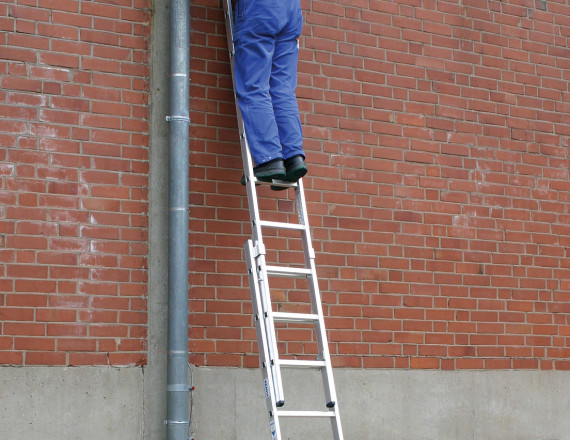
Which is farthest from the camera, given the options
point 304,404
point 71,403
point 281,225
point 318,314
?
point 304,404

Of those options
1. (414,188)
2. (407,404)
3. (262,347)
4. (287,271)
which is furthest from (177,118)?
(407,404)

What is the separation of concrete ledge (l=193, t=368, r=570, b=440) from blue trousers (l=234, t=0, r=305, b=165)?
4.70 ft

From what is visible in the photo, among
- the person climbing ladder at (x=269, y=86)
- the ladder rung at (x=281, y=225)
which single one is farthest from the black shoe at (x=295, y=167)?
the ladder rung at (x=281, y=225)

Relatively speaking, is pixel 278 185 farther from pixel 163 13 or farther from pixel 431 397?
pixel 431 397

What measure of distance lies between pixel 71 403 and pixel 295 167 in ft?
6.10

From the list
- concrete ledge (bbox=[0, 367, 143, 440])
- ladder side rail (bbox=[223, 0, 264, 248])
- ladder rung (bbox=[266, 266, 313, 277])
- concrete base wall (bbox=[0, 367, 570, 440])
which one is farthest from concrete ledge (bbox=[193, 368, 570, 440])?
ladder side rail (bbox=[223, 0, 264, 248])

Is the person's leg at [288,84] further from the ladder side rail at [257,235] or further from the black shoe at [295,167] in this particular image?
the ladder side rail at [257,235]

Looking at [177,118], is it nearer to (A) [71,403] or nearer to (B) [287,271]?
(B) [287,271]

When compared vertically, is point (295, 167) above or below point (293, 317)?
above

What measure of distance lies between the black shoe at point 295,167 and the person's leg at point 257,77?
14cm

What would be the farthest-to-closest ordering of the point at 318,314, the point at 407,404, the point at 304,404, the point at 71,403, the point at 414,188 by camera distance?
the point at 414,188 → the point at 407,404 → the point at 304,404 → the point at 318,314 → the point at 71,403

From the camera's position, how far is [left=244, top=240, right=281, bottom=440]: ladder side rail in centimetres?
505

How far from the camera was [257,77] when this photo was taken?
564 cm

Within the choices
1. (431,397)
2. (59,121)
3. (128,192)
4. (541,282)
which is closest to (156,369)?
(128,192)
